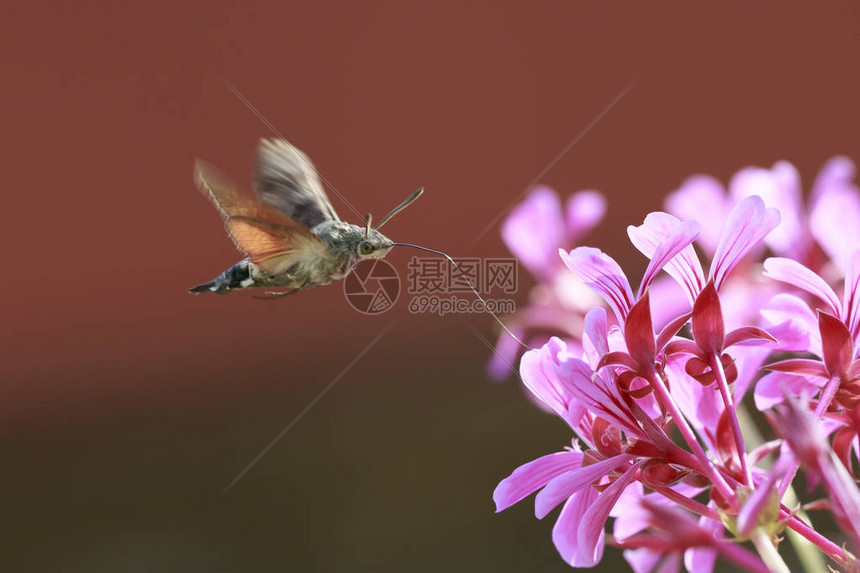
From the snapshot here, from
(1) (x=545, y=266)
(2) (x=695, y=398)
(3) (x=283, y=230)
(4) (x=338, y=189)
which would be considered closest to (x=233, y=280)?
(3) (x=283, y=230)

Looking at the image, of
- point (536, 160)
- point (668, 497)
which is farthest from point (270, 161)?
point (536, 160)

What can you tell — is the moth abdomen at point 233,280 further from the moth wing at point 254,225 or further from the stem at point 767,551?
the stem at point 767,551

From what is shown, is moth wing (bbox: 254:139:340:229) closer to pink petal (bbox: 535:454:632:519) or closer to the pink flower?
the pink flower

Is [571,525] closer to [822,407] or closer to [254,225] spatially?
[822,407]

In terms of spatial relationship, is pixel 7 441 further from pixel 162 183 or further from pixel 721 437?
pixel 721 437

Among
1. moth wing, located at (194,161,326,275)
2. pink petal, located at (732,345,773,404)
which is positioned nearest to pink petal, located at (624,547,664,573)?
pink petal, located at (732,345,773,404)
